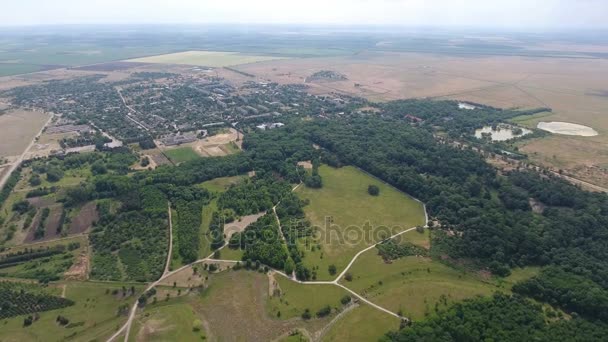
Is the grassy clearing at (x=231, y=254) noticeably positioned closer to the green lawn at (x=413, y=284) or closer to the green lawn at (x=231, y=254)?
the green lawn at (x=231, y=254)

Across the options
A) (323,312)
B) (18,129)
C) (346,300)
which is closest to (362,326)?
(346,300)

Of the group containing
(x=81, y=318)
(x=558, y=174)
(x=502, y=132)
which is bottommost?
(x=81, y=318)

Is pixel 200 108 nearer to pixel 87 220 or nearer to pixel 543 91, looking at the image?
pixel 87 220

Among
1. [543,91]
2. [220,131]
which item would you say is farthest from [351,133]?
[543,91]

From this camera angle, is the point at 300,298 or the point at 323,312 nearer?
the point at 323,312

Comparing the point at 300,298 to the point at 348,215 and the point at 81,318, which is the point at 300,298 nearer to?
the point at 348,215

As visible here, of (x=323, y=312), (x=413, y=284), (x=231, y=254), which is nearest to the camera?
(x=323, y=312)

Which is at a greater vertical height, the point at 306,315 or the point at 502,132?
the point at 502,132
